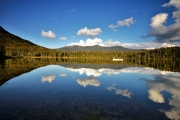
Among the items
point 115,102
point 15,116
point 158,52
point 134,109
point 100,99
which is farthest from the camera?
point 158,52

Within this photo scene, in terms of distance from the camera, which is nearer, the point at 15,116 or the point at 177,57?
the point at 15,116

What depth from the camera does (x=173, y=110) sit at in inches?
435

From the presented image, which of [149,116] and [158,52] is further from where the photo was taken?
[158,52]

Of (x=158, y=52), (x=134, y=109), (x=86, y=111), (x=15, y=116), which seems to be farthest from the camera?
(x=158, y=52)

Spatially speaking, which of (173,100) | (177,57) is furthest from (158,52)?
(173,100)

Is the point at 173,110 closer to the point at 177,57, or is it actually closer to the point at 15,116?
the point at 15,116

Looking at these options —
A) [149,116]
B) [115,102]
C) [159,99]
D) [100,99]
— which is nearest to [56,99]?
[100,99]

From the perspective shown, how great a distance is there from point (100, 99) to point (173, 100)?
270 inches

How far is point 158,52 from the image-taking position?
552ft

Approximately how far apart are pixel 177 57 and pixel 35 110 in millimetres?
157652

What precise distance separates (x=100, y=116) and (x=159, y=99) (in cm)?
734

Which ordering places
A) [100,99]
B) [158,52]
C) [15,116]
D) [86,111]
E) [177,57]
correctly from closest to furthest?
[15,116]
[86,111]
[100,99]
[177,57]
[158,52]

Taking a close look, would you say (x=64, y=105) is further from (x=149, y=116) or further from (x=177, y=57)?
(x=177, y=57)

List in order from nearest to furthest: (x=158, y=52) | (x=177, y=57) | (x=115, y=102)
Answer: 1. (x=115, y=102)
2. (x=177, y=57)
3. (x=158, y=52)
